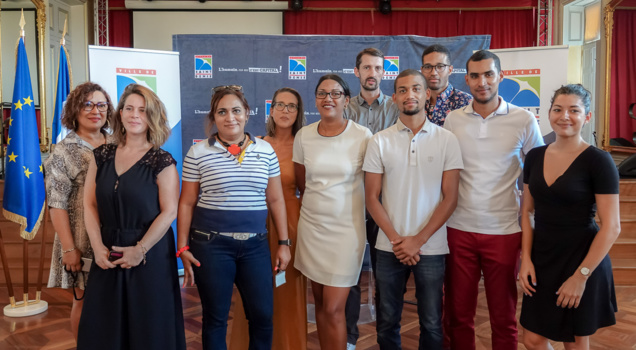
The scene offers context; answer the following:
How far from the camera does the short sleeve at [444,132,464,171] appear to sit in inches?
88.1

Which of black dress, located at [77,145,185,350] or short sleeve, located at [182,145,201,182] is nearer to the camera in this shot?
black dress, located at [77,145,185,350]

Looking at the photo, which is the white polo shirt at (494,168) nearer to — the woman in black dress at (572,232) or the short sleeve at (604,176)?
the woman in black dress at (572,232)

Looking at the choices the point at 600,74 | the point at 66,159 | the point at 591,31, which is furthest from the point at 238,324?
the point at 591,31

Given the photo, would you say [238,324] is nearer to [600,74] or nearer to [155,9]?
[600,74]

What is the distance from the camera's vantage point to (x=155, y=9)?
336 inches

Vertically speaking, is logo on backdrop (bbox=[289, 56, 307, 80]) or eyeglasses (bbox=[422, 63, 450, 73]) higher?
logo on backdrop (bbox=[289, 56, 307, 80])

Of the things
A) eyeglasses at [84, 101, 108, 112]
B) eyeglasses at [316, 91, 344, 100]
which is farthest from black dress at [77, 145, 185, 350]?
eyeglasses at [316, 91, 344, 100]

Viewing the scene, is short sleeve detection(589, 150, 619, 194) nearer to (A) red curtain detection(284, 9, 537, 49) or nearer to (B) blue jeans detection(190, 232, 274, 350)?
(B) blue jeans detection(190, 232, 274, 350)

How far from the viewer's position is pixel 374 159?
2258 millimetres

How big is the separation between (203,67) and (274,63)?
0.68 meters

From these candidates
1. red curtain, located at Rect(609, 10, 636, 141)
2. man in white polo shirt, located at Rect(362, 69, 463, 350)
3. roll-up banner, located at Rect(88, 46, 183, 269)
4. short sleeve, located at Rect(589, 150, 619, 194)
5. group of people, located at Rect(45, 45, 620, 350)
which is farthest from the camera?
red curtain, located at Rect(609, 10, 636, 141)

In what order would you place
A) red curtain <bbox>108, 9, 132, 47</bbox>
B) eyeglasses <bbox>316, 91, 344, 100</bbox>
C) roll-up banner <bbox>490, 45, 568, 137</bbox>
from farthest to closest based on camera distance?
red curtain <bbox>108, 9, 132, 47</bbox>
roll-up banner <bbox>490, 45, 568, 137</bbox>
eyeglasses <bbox>316, 91, 344, 100</bbox>

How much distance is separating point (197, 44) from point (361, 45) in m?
1.58

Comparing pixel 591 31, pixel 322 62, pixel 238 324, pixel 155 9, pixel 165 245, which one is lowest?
Answer: pixel 238 324
